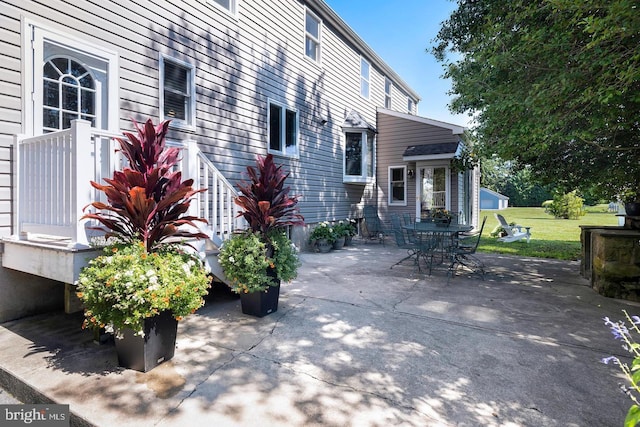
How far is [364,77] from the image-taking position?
43.6 feet

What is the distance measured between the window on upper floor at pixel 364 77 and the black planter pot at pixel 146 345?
11944mm

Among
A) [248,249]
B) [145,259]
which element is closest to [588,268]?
[248,249]

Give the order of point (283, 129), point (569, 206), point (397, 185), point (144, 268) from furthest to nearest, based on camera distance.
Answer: point (569, 206) < point (397, 185) < point (283, 129) < point (144, 268)

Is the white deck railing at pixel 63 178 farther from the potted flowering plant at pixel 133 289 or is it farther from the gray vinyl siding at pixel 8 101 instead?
the potted flowering plant at pixel 133 289

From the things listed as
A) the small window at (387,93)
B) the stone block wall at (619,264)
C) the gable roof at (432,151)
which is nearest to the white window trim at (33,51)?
the stone block wall at (619,264)

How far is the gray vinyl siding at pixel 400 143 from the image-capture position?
12.1 m

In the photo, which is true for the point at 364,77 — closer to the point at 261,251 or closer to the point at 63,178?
the point at 261,251

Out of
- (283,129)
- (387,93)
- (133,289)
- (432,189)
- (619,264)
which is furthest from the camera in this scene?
(387,93)

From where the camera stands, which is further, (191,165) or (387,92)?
(387,92)

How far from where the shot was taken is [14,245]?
3779mm

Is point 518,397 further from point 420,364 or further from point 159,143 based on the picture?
point 159,143

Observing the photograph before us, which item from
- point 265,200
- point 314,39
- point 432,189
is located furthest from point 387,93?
point 265,200

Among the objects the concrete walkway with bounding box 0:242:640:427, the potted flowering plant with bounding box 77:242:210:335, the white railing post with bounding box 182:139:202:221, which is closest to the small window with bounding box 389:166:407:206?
the concrete walkway with bounding box 0:242:640:427

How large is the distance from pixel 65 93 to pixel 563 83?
21.1 ft
